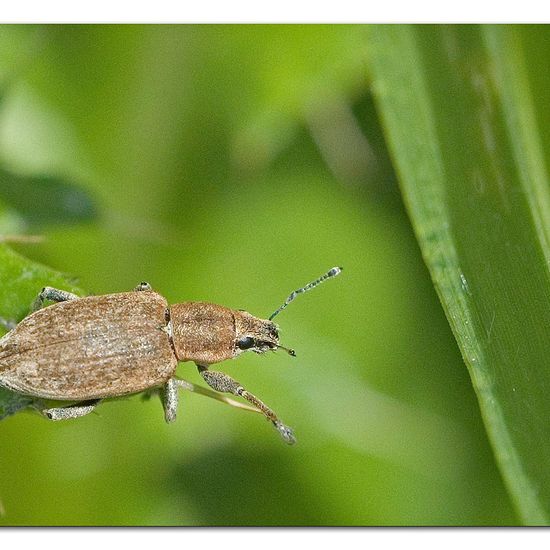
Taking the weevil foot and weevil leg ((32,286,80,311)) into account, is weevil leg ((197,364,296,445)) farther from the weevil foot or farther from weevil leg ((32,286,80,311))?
weevil leg ((32,286,80,311))

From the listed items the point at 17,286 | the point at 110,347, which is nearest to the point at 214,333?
the point at 110,347

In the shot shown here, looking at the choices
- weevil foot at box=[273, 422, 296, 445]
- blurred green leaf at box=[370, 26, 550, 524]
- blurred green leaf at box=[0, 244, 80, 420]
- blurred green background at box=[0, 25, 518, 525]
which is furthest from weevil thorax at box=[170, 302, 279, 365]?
blurred green leaf at box=[370, 26, 550, 524]

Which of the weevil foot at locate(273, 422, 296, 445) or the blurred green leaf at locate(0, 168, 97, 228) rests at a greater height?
the blurred green leaf at locate(0, 168, 97, 228)

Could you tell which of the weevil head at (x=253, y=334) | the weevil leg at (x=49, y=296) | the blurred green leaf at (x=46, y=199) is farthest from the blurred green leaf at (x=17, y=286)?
the weevil head at (x=253, y=334)

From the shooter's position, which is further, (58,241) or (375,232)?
(375,232)

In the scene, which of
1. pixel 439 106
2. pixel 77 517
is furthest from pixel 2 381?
pixel 439 106

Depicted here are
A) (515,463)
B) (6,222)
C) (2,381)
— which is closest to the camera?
(515,463)

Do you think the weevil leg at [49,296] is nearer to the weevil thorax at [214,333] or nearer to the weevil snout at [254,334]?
the weevil thorax at [214,333]
